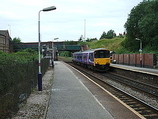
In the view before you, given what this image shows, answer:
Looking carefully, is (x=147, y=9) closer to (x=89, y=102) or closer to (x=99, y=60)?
(x=99, y=60)

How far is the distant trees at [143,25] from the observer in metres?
41.0

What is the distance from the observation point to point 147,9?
44.8m

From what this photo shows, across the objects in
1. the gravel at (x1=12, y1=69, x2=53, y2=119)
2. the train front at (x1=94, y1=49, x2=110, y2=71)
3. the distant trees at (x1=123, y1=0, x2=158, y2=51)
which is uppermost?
the distant trees at (x1=123, y1=0, x2=158, y2=51)

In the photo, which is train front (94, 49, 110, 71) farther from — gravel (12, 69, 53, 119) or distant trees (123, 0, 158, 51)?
distant trees (123, 0, 158, 51)

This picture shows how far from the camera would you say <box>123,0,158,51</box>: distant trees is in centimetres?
4103

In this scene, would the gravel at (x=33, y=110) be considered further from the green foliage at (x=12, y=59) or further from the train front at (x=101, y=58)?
the train front at (x=101, y=58)

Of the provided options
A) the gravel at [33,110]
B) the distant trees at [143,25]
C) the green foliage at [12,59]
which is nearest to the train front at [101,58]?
the green foliage at [12,59]

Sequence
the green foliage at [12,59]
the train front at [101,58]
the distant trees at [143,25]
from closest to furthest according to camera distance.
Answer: the green foliage at [12,59] → the train front at [101,58] → the distant trees at [143,25]

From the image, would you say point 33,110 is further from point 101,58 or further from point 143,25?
point 143,25

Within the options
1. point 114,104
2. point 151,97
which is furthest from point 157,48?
point 114,104

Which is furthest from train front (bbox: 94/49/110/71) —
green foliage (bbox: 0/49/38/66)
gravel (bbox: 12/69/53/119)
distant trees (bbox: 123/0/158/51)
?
distant trees (bbox: 123/0/158/51)

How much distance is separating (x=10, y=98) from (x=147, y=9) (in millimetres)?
44136

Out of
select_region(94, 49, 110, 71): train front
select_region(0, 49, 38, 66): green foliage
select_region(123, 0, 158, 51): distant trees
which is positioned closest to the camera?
select_region(0, 49, 38, 66): green foliage

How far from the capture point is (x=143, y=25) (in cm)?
4188
